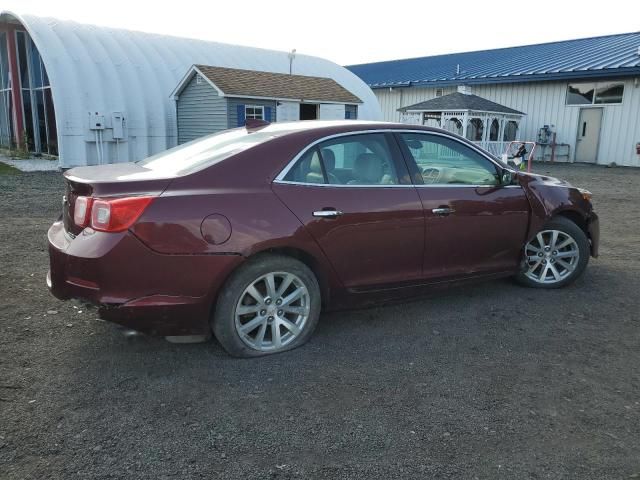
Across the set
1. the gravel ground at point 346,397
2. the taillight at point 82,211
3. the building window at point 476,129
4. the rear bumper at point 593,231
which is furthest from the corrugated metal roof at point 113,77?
the rear bumper at point 593,231

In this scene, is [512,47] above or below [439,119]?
above

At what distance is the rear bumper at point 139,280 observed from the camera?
10.5ft

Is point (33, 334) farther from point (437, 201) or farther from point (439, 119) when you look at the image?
point (439, 119)

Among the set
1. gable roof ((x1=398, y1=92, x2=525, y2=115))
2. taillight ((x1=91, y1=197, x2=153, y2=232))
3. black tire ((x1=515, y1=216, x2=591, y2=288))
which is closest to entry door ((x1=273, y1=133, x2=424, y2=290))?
taillight ((x1=91, y1=197, x2=153, y2=232))

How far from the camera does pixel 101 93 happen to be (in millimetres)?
18016

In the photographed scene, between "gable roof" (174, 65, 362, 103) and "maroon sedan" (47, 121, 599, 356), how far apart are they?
1399 cm

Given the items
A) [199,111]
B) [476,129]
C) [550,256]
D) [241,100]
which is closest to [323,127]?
[550,256]

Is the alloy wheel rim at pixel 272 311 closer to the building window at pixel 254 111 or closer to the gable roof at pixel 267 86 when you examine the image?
the gable roof at pixel 267 86

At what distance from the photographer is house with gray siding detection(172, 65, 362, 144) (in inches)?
700

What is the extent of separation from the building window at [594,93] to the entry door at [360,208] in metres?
22.6

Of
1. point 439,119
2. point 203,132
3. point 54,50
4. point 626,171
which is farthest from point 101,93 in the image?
point 626,171

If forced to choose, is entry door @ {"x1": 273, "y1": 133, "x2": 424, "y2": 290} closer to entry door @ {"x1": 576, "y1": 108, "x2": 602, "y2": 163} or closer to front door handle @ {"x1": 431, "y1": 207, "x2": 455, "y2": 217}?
front door handle @ {"x1": 431, "y1": 207, "x2": 455, "y2": 217}

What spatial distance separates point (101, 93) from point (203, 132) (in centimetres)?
355

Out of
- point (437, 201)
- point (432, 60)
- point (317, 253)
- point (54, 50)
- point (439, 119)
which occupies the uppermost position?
point (432, 60)
